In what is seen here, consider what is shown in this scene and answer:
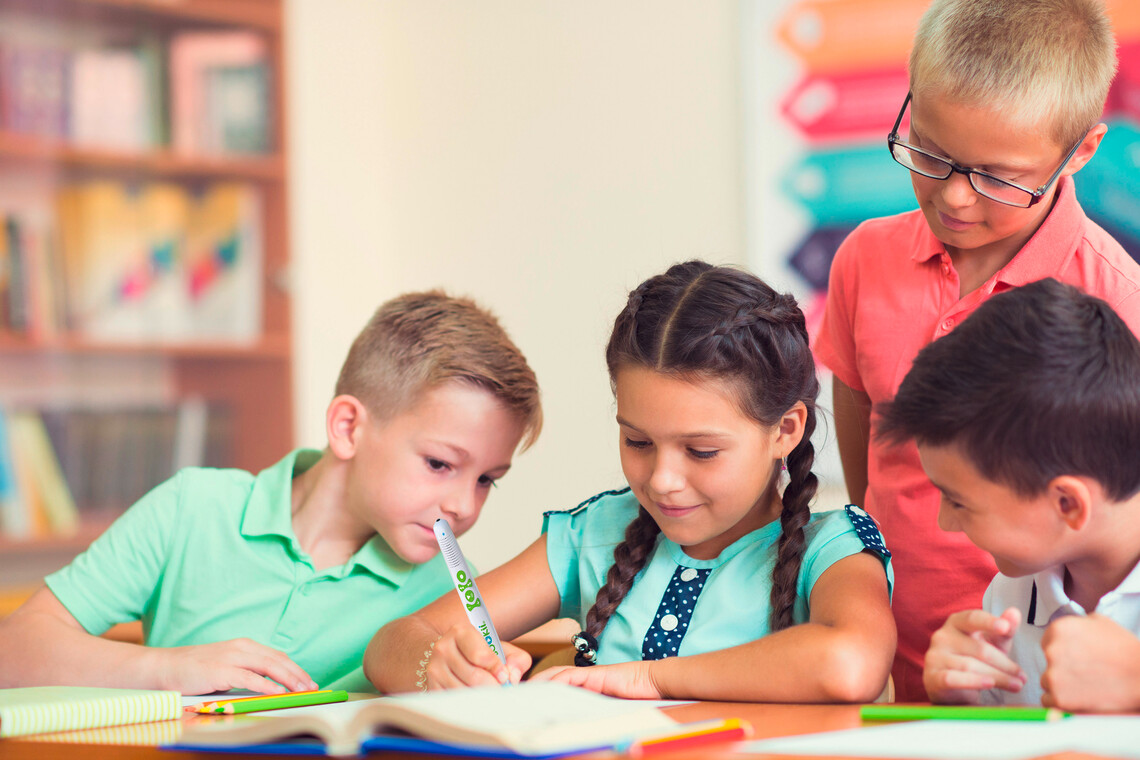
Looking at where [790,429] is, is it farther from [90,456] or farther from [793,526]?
[90,456]

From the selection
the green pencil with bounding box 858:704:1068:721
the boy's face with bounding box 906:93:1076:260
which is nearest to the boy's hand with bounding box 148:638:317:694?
the green pencil with bounding box 858:704:1068:721

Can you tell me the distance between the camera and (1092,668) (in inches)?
31.5

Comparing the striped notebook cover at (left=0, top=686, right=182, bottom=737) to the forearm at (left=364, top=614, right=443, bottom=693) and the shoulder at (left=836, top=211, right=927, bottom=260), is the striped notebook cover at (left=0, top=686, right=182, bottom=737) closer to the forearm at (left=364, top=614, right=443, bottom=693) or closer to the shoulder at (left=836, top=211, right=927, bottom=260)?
the forearm at (left=364, top=614, right=443, bottom=693)

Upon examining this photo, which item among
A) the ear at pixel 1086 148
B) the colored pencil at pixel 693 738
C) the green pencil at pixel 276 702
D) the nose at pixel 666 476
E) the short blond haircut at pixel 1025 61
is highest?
the short blond haircut at pixel 1025 61

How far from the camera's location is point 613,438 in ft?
8.48

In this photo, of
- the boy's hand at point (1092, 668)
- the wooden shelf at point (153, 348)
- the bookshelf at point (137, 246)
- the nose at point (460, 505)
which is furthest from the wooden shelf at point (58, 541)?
the boy's hand at point (1092, 668)

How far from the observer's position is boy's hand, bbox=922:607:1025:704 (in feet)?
2.82

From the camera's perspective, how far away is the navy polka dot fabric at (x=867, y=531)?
1.07 m

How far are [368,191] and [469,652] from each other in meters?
2.28

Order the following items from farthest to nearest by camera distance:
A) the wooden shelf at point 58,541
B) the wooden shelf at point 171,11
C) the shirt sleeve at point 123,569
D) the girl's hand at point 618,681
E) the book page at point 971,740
Answer: the wooden shelf at point 171,11, the wooden shelf at point 58,541, the shirt sleeve at point 123,569, the girl's hand at point 618,681, the book page at point 971,740

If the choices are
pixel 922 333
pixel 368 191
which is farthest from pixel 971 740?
pixel 368 191

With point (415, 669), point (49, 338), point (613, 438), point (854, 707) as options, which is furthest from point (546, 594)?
point (49, 338)

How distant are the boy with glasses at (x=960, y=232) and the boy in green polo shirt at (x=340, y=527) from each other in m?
0.42

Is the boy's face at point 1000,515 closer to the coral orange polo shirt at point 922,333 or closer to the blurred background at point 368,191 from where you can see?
the coral orange polo shirt at point 922,333
